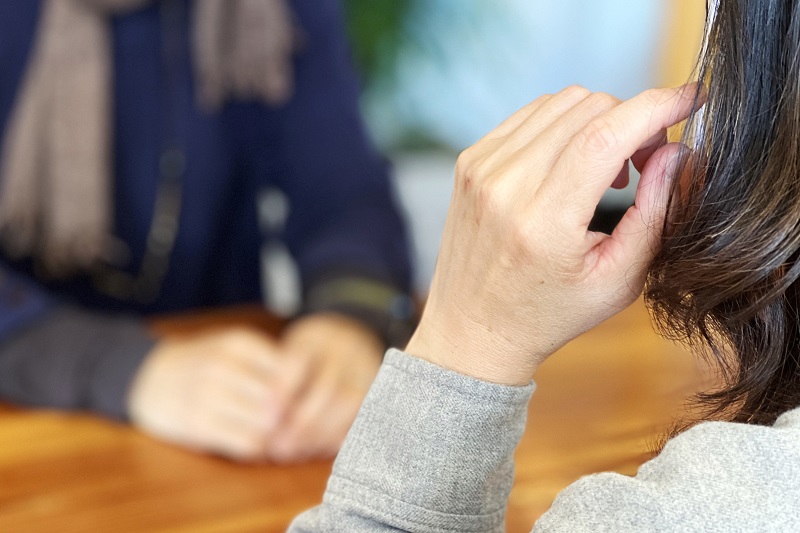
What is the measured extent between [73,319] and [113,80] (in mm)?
422

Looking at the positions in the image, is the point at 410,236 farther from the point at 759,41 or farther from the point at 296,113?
the point at 759,41

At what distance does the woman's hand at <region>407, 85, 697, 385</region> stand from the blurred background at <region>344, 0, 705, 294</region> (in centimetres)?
194

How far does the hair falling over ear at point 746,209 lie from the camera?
378 millimetres

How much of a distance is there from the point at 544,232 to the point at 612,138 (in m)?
0.05

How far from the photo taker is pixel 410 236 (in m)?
1.23

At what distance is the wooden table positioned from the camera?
64 cm

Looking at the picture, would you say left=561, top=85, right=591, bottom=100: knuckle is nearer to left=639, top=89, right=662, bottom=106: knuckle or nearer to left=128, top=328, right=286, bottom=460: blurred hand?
left=639, top=89, right=662, bottom=106: knuckle

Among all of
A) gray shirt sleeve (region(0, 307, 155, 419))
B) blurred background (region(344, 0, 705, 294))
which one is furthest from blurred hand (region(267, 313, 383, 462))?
blurred background (region(344, 0, 705, 294))

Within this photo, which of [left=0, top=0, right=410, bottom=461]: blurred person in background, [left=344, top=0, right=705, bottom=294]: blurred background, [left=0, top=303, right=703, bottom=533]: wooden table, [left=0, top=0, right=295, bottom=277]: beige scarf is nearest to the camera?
[left=0, top=303, right=703, bottom=533]: wooden table

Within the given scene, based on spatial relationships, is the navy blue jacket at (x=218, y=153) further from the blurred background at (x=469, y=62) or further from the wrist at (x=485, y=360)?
the blurred background at (x=469, y=62)

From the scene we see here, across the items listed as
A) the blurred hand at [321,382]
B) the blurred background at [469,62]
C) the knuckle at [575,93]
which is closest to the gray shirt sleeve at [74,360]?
the blurred hand at [321,382]

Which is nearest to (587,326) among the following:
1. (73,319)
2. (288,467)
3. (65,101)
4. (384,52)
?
(288,467)

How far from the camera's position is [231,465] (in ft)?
2.44

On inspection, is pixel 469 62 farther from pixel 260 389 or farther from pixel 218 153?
pixel 260 389
